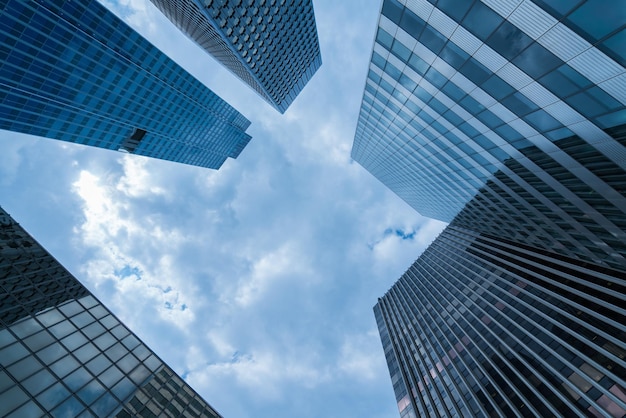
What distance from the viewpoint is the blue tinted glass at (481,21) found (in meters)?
16.4

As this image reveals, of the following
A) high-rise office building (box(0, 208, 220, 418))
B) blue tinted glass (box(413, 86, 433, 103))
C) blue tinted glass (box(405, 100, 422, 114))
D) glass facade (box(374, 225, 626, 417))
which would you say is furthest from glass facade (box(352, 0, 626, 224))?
high-rise office building (box(0, 208, 220, 418))

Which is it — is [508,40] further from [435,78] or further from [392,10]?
[392,10]

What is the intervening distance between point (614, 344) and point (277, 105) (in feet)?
455

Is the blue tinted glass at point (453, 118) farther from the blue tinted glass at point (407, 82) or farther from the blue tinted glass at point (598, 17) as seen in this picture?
the blue tinted glass at point (598, 17)

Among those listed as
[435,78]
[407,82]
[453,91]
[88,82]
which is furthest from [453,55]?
[88,82]

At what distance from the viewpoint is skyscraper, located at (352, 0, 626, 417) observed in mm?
16125

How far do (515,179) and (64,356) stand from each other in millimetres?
39034

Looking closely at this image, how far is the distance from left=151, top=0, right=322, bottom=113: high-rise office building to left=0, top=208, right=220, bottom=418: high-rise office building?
67.8 m

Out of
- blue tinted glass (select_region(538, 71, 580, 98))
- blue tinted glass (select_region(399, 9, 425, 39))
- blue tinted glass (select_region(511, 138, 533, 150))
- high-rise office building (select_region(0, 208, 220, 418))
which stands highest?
blue tinted glass (select_region(399, 9, 425, 39))

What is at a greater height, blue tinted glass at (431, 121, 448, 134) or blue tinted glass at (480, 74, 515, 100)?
blue tinted glass at (480, 74, 515, 100)

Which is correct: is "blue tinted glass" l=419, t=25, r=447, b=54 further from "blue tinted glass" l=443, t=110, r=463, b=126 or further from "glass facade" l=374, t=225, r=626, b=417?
"glass facade" l=374, t=225, r=626, b=417

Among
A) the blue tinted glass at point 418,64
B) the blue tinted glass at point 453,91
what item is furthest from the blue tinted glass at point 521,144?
the blue tinted glass at point 418,64

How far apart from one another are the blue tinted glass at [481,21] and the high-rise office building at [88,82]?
71536 millimetres

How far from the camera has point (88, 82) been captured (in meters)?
70.9
